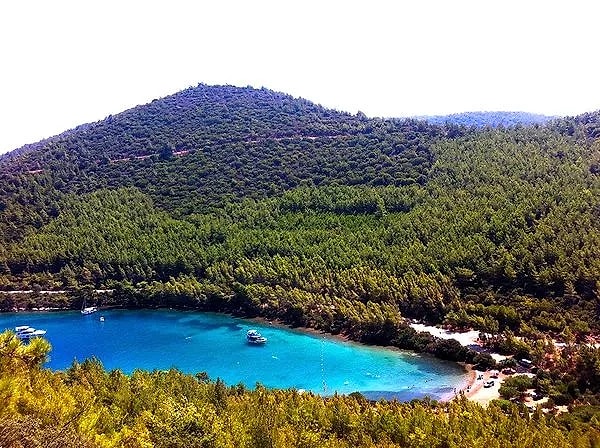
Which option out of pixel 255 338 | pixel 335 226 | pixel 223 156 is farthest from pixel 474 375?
pixel 223 156

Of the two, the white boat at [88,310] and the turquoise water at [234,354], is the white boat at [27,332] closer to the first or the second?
the turquoise water at [234,354]

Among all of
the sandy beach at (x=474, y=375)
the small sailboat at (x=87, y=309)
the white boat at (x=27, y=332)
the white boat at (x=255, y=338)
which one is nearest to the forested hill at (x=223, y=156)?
the small sailboat at (x=87, y=309)

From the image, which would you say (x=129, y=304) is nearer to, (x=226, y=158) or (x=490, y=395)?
(x=226, y=158)

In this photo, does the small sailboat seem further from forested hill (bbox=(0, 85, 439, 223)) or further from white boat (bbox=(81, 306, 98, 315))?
forested hill (bbox=(0, 85, 439, 223))

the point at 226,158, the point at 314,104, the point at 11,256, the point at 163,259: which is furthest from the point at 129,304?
the point at 314,104

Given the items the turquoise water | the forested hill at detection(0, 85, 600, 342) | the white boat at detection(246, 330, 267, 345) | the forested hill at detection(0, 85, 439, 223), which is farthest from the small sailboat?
the white boat at detection(246, 330, 267, 345)

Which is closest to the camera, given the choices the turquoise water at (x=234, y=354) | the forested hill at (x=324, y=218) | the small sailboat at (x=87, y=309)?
the turquoise water at (x=234, y=354)
